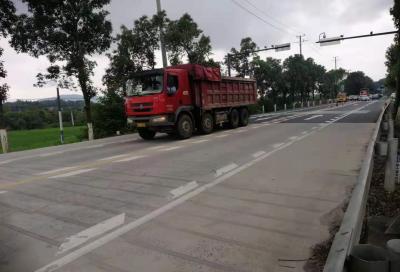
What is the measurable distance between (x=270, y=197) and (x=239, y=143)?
6.72 meters

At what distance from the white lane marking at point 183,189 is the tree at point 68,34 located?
13.5 metres

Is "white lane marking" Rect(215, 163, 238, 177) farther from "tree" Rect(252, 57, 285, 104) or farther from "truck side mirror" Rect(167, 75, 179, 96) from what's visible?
"tree" Rect(252, 57, 285, 104)

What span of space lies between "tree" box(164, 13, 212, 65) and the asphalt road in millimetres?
15149

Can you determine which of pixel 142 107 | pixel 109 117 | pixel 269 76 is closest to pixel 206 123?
pixel 142 107

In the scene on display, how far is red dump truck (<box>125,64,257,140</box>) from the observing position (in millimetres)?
13938

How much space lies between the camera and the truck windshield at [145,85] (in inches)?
553

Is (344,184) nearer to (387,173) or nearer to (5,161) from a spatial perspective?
(387,173)

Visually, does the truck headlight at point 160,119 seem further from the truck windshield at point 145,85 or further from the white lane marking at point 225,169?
the white lane marking at point 225,169

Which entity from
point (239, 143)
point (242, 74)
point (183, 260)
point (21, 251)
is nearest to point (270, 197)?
point (183, 260)

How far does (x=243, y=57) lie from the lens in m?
44.4

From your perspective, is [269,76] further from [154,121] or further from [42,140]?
[154,121]

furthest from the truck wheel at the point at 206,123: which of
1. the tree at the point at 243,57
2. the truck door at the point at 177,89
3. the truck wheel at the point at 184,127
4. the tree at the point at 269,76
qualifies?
the tree at the point at 269,76

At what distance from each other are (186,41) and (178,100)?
428 inches

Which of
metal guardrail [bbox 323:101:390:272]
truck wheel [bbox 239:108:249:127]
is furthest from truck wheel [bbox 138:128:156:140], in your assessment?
metal guardrail [bbox 323:101:390:272]
